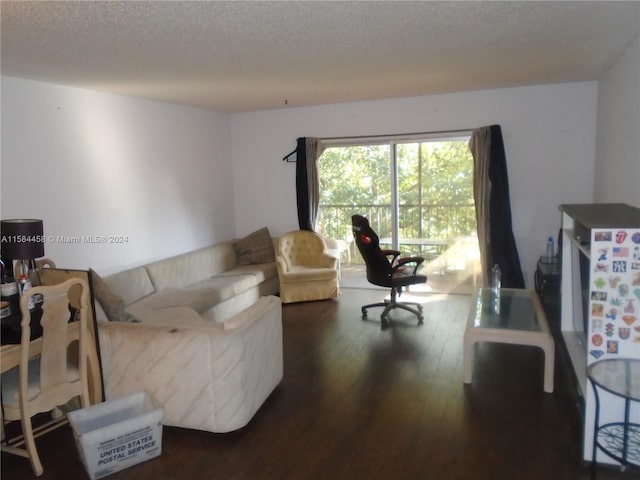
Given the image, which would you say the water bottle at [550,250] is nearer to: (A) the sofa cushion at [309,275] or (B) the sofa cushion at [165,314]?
(A) the sofa cushion at [309,275]

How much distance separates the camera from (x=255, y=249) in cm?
619

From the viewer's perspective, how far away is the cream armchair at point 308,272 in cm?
565

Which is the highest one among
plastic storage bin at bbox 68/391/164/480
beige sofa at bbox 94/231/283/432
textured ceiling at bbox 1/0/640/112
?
textured ceiling at bbox 1/0/640/112

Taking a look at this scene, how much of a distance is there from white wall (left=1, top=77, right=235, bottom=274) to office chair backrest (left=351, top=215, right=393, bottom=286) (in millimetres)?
2190

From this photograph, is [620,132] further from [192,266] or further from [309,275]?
[192,266]

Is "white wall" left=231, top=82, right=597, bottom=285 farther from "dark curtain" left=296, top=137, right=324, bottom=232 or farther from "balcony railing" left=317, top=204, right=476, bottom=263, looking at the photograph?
"balcony railing" left=317, top=204, right=476, bottom=263

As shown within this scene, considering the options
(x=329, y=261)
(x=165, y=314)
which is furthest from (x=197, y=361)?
(x=329, y=261)

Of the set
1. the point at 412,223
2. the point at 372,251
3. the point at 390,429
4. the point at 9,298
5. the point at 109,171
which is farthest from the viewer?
the point at 412,223

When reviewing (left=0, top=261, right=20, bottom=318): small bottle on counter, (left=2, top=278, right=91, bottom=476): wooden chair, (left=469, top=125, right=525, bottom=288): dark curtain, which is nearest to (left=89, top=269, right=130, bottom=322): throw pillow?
(left=2, top=278, right=91, bottom=476): wooden chair

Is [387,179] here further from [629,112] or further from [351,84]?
[629,112]

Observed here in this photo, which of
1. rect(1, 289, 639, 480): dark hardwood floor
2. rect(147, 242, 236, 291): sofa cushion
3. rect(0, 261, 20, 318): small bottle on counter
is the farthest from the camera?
rect(147, 242, 236, 291): sofa cushion

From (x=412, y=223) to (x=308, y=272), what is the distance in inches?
58.9

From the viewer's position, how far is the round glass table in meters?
2.13

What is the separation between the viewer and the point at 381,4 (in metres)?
2.34
